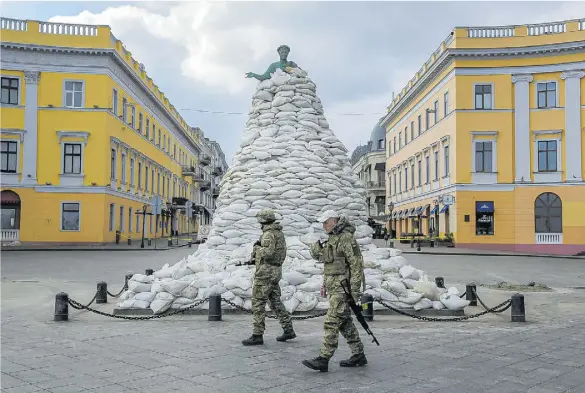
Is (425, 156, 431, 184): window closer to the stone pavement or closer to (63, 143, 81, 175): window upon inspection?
(63, 143, 81, 175): window

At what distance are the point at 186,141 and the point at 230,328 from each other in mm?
58115

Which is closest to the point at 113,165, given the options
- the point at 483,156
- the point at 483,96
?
the point at 483,156

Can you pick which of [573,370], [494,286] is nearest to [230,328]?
[573,370]

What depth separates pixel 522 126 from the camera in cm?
3206

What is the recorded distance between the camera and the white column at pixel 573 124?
31234 mm

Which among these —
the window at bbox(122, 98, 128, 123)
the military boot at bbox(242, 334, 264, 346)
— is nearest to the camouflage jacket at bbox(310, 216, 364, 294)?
the military boot at bbox(242, 334, 264, 346)

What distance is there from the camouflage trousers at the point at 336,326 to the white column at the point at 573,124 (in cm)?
2896

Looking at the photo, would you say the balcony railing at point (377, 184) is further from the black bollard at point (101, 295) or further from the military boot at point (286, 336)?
the military boot at point (286, 336)

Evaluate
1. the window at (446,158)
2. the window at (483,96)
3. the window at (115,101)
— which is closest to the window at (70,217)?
the window at (115,101)

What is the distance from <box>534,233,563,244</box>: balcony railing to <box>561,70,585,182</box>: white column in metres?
2.94

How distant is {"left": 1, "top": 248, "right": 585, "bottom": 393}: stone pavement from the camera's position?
5.41 metres

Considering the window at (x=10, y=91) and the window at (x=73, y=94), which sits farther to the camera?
the window at (x=73, y=94)

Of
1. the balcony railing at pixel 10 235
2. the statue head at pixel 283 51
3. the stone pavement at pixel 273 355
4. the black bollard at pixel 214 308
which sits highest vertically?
the statue head at pixel 283 51

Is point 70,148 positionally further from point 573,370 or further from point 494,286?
point 573,370
